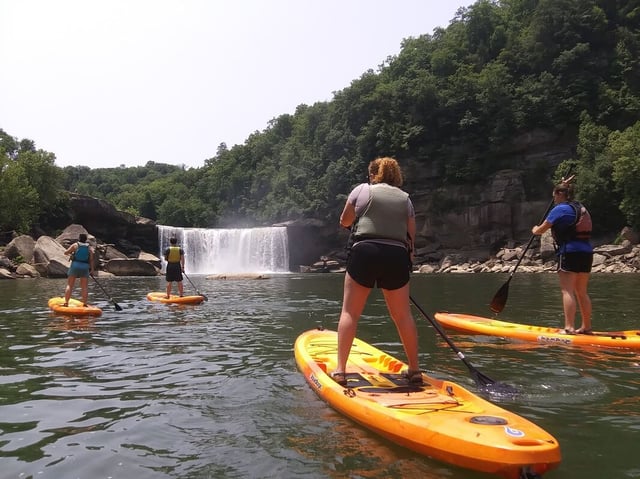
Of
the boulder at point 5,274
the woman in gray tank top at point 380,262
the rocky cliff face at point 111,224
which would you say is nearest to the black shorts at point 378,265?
the woman in gray tank top at point 380,262

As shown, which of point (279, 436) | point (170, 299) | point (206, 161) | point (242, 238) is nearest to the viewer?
point (279, 436)

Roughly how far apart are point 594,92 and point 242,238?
3635 centimetres

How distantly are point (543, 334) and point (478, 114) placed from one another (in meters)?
49.7

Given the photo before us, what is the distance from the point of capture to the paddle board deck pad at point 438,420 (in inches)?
116

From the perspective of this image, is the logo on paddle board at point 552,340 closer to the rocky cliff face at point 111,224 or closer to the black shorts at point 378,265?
the black shorts at point 378,265

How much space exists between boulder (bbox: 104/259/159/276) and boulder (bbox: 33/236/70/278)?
3.57 m

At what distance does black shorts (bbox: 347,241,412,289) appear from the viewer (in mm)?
4609

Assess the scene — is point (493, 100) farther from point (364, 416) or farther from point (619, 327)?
point (364, 416)

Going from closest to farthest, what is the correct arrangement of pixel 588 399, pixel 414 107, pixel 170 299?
pixel 588 399 → pixel 170 299 → pixel 414 107

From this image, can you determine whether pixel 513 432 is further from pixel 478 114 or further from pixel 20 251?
pixel 478 114

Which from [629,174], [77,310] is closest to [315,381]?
[77,310]

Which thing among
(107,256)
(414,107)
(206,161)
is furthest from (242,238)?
(206,161)

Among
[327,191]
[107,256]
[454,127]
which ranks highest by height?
[454,127]

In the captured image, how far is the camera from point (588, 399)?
15.0ft
